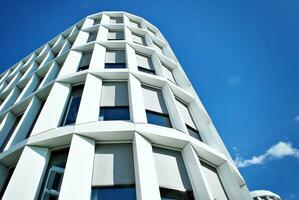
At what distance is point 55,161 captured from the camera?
6363 millimetres

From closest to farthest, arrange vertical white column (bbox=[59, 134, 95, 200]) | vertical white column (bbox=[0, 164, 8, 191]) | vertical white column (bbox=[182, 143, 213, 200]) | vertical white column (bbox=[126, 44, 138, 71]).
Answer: vertical white column (bbox=[59, 134, 95, 200]), vertical white column (bbox=[182, 143, 213, 200]), vertical white column (bbox=[0, 164, 8, 191]), vertical white column (bbox=[126, 44, 138, 71])

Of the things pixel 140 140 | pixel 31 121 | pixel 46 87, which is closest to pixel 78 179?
pixel 140 140

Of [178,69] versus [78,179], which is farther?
[178,69]

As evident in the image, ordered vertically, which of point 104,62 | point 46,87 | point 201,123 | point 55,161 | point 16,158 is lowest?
point 55,161

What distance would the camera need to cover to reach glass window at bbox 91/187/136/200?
532cm

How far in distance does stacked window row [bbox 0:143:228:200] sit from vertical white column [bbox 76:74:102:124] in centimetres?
106

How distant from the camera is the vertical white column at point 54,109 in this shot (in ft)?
23.0

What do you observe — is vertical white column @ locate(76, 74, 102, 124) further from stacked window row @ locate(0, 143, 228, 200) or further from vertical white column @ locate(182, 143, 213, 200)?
vertical white column @ locate(182, 143, 213, 200)

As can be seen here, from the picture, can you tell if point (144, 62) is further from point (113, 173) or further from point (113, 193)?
point (113, 193)

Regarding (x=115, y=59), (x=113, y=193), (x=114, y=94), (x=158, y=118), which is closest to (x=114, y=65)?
(x=115, y=59)

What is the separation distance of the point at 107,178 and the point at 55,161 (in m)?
1.73

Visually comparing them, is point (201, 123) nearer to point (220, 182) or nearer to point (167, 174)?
point (220, 182)

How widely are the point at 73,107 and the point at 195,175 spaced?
4.81 m

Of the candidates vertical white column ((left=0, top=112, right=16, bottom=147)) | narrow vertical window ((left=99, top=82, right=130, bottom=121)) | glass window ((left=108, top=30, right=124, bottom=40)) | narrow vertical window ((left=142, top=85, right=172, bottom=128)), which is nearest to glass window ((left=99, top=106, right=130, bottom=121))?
narrow vertical window ((left=99, top=82, right=130, bottom=121))
